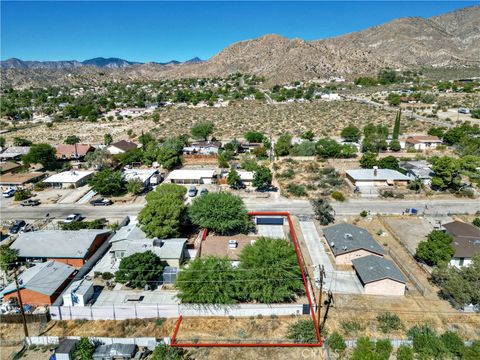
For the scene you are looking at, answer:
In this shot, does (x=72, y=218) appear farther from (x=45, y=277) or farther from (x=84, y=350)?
(x=84, y=350)

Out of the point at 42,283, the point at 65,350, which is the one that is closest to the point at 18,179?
the point at 42,283

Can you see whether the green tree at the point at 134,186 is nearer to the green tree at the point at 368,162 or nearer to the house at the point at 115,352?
the house at the point at 115,352

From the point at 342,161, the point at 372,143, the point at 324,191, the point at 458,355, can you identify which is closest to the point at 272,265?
the point at 458,355

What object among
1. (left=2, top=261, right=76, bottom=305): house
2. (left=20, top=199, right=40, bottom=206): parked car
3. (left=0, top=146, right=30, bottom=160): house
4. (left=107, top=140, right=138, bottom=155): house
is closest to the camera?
(left=2, top=261, right=76, bottom=305): house

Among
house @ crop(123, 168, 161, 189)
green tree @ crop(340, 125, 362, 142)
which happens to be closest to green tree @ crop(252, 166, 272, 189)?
house @ crop(123, 168, 161, 189)

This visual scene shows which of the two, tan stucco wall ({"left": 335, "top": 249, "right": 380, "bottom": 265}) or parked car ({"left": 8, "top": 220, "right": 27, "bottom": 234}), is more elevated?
tan stucco wall ({"left": 335, "top": 249, "right": 380, "bottom": 265})

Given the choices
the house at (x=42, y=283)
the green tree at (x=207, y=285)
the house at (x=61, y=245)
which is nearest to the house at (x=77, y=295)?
the house at (x=42, y=283)

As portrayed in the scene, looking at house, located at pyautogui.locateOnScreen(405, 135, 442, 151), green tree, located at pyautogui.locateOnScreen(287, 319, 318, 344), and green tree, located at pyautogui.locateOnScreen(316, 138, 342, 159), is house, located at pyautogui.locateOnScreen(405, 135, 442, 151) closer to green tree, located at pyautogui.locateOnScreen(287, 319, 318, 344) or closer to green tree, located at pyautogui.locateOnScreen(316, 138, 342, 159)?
green tree, located at pyautogui.locateOnScreen(316, 138, 342, 159)
